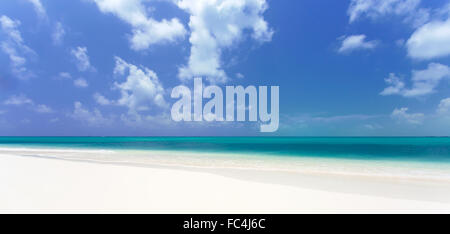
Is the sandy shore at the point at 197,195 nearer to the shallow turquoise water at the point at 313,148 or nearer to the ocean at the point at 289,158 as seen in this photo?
the ocean at the point at 289,158

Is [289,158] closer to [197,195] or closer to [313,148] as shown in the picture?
[197,195]

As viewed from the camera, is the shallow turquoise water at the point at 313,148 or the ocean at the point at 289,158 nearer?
the ocean at the point at 289,158

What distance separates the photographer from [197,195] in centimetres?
389

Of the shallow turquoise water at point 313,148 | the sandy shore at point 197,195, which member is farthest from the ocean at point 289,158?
the sandy shore at point 197,195

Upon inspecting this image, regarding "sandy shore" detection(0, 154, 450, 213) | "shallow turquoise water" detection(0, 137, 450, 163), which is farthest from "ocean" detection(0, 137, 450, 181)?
→ "sandy shore" detection(0, 154, 450, 213)

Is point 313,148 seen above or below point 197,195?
below

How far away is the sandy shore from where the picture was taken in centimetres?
331

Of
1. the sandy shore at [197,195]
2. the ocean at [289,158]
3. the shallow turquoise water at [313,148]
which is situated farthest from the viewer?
the shallow turquoise water at [313,148]

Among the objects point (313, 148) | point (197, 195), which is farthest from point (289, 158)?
point (313, 148)

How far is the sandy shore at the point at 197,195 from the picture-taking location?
3.31 metres
